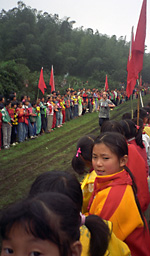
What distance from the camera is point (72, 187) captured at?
1.59m

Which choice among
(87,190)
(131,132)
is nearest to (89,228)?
(87,190)

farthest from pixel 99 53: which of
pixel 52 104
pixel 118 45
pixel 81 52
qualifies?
pixel 52 104

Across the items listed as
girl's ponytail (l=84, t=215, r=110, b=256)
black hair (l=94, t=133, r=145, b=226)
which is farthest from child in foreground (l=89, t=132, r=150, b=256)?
girl's ponytail (l=84, t=215, r=110, b=256)

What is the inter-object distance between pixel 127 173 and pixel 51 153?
6206 millimetres

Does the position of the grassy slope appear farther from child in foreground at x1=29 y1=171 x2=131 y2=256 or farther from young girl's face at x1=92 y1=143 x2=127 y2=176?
child in foreground at x1=29 y1=171 x2=131 y2=256

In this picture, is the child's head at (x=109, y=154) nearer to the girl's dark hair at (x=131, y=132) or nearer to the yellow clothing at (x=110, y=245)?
the yellow clothing at (x=110, y=245)

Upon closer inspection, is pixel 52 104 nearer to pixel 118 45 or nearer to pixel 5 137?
pixel 5 137

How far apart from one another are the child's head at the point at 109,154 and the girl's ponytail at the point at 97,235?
2.85 feet

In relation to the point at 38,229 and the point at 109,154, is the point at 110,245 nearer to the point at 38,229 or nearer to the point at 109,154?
the point at 38,229

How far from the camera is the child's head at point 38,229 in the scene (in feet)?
3.10

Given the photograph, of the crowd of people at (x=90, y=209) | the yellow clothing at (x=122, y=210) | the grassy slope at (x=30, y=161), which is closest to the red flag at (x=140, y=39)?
the crowd of people at (x=90, y=209)

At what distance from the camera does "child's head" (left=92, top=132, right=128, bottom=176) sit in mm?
2246

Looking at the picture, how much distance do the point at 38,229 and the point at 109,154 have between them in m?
1.43

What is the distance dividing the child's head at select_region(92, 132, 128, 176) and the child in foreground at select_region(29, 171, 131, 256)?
0.65 m
